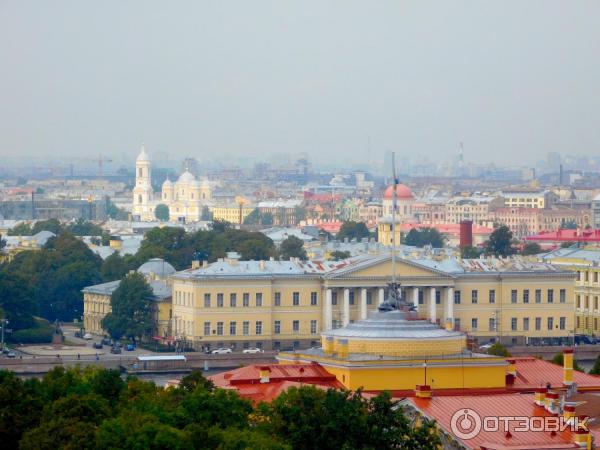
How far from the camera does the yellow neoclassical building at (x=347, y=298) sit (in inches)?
2766

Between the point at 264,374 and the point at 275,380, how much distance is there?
327 mm

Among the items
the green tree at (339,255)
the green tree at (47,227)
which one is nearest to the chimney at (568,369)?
the green tree at (339,255)

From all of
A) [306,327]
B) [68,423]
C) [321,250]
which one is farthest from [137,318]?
[68,423]

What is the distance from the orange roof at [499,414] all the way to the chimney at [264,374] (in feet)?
11.3

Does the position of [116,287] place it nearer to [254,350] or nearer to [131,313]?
[131,313]

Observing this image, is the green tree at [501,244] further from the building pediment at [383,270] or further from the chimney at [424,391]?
the chimney at [424,391]

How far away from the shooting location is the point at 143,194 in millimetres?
191250

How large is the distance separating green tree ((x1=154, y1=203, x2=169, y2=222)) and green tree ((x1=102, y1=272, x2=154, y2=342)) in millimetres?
105239

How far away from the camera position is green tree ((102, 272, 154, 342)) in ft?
236

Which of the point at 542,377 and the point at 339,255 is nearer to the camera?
the point at 542,377

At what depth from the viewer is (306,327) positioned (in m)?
71.4

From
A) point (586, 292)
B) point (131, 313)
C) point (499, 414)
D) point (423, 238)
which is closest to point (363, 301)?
point (131, 313)

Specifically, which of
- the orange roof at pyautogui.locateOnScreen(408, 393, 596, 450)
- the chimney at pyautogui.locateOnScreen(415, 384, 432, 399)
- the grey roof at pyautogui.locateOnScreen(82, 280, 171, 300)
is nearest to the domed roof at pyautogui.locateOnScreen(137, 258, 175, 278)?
the grey roof at pyautogui.locateOnScreen(82, 280, 171, 300)

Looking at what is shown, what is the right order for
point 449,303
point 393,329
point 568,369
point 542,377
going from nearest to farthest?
point 393,329
point 568,369
point 542,377
point 449,303
